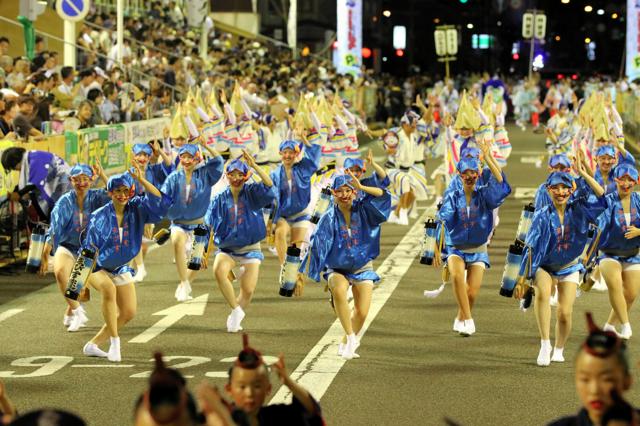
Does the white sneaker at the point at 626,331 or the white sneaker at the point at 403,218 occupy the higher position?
the white sneaker at the point at 626,331

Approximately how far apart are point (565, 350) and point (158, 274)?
6.14m

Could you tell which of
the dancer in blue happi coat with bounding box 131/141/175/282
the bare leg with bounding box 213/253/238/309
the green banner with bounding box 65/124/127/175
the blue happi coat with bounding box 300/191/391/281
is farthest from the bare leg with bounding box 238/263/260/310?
the green banner with bounding box 65/124/127/175

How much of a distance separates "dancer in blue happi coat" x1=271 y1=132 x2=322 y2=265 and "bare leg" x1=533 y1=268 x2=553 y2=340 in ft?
18.4

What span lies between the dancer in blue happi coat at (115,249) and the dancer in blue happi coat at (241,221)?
1.36 meters

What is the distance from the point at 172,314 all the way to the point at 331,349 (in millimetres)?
2374

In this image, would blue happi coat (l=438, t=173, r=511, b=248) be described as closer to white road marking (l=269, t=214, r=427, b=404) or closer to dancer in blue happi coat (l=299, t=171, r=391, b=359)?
dancer in blue happi coat (l=299, t=171, r=391, b=359)

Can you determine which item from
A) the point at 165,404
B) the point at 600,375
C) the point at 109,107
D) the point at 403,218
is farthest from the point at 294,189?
the point at 165,404

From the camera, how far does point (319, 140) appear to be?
22578 mm

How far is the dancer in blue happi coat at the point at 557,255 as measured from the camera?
37.9 ft

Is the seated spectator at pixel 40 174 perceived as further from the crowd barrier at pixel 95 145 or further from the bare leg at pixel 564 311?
the bare leg at pixel 564 311

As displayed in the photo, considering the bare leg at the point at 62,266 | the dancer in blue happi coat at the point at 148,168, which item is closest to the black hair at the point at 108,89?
the dancer in blue happi coat at the point at 148,168

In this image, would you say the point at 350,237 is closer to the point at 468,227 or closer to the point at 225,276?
the point at 468,227

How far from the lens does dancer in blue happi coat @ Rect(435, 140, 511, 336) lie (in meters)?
12.9

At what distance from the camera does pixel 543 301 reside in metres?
11.6
